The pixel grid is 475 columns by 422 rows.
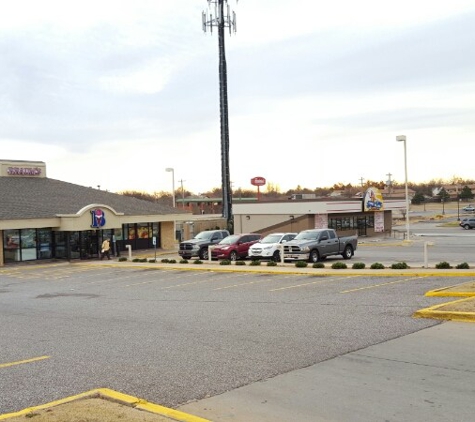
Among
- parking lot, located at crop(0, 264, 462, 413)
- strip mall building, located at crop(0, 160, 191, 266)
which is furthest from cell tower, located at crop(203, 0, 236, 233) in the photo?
parking lot, located at crop(0, 264, 462, 413)

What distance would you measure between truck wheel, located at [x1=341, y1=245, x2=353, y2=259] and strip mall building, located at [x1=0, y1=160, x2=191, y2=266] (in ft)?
37.6

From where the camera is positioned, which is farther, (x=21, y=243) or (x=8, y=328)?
(x=21, y=243)

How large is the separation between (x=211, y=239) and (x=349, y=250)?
897cm

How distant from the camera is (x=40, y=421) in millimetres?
6281

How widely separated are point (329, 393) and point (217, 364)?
6.98ft

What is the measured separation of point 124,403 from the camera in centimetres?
699

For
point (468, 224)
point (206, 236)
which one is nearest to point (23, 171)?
point (206, 236)

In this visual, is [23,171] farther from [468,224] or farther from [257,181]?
[468,224]

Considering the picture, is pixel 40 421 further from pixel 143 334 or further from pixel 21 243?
pixel 21 243

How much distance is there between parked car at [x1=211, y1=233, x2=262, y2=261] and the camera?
33125 millimetres

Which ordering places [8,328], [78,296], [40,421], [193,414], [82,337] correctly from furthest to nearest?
[78,296]
[8,328]
[82,337]
[193,414]
[40,421]

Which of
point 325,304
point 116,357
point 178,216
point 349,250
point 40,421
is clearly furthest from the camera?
point 178,216

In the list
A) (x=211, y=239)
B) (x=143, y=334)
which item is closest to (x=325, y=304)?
(x=143, y=334)

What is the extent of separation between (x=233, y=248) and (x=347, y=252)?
20.9 feet
